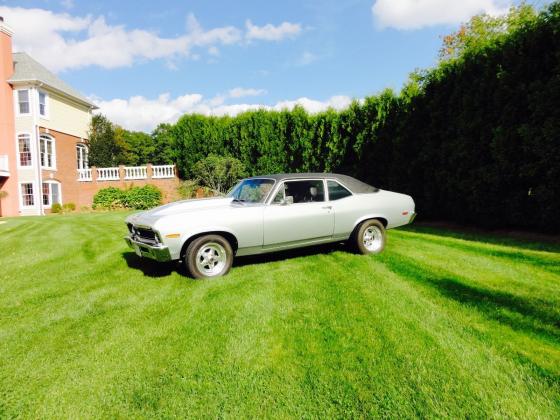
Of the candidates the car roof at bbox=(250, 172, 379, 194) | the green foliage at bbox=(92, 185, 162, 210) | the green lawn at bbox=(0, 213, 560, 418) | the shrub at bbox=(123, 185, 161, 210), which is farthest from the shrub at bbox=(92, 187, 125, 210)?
the car roof at bbox=(250, 172, 379, 194)

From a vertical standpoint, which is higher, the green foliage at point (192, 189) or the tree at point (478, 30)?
the tree at point (478, 30)

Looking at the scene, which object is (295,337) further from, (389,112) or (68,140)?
(68,140)

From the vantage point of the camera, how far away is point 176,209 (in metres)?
5.69

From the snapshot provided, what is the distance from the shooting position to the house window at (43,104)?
73.9ft

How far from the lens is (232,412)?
7.47 ft

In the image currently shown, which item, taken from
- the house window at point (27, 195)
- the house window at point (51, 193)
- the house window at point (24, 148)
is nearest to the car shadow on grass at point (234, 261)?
the house window at point (51, 193)

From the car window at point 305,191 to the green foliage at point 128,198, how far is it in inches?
689

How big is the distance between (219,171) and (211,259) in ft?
42.4

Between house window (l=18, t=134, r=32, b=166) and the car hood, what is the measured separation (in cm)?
2197

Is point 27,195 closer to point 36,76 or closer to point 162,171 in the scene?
point 36,76

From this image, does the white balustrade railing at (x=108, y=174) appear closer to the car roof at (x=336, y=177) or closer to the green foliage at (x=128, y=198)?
the green foliage at (x=128, y=198)

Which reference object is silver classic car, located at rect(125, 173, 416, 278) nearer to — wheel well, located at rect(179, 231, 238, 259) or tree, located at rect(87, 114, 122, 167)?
wheel well, located at rect(179, 231, 238, 259)

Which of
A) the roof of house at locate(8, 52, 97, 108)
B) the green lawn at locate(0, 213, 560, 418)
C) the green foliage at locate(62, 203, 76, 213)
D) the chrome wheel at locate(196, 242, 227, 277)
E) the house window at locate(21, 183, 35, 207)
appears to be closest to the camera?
the green lawn at locate(0, 213, 560, 418)

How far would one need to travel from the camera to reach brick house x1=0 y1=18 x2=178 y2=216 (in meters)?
21.7
